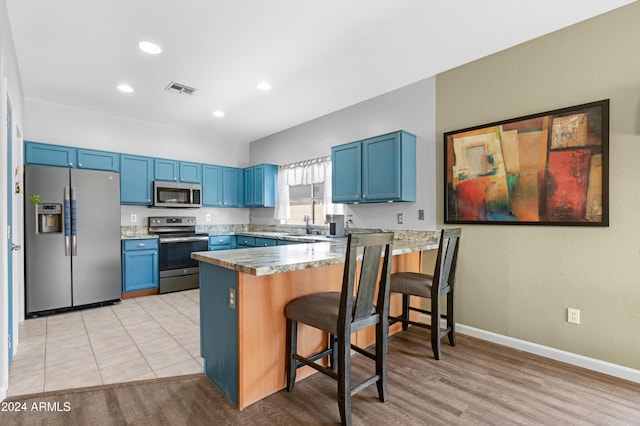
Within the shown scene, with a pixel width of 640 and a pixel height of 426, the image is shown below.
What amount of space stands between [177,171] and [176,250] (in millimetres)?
1357

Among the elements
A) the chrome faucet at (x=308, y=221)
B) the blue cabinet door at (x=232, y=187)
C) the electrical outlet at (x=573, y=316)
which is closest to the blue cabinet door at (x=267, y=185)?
the blue cabinet door at (x=232, y=187)

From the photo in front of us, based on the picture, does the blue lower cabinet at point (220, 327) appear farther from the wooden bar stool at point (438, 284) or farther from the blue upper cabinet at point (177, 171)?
the blue upper cabinet at point (177, 171)

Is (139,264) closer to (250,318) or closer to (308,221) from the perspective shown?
(308,221)

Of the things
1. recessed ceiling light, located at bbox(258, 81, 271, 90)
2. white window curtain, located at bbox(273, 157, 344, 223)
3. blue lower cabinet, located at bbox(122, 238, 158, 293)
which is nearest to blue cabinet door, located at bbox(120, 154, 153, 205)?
blue lower cabinet, located at bbox(122, 238, 158, 293)

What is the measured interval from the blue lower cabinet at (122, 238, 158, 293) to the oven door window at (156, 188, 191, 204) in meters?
0.69

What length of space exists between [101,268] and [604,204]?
5384mm

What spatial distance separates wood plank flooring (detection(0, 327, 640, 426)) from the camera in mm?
1803

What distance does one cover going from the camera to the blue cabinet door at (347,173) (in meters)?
3.85

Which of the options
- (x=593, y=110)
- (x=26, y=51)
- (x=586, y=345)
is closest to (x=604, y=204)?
(x=593, y=110)

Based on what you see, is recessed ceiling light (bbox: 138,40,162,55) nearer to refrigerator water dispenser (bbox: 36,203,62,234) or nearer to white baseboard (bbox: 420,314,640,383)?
refrigerator water dispenser (bbox: 36,203,62,234)

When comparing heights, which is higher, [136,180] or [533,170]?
[136,180]

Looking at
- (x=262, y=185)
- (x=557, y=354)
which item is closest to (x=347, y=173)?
(x=262, y=185)

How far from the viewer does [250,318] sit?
6.36 feet

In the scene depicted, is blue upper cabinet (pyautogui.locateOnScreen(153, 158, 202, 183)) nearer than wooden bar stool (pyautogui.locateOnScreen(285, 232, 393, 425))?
No
